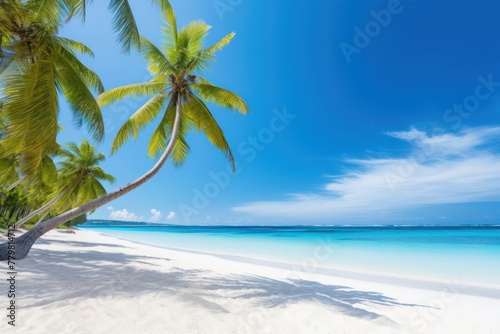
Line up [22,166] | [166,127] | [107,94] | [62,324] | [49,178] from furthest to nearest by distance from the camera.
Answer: [49,178] < [166,127] < [107,94] < [22,166] < [62,324]

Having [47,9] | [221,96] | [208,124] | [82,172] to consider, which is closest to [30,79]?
[47,9]

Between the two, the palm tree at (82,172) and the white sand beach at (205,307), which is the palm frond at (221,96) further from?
the palm tree at (82,172)

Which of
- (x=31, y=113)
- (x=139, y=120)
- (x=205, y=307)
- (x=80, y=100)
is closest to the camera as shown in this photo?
(x=205, y=307)

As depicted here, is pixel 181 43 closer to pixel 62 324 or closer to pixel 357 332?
pixel 62 324

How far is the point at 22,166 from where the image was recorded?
494 cm

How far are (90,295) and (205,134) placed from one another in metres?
6.39

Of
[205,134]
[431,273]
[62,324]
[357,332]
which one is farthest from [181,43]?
[431,273]

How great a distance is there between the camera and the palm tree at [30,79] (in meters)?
4.69

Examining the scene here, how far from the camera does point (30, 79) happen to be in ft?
16.2

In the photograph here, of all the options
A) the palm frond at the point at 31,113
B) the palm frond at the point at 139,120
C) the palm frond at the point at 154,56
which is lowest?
the palm frond at the point at 31,113

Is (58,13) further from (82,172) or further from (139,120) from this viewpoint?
(82,172)

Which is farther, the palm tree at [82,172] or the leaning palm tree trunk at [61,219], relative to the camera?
the palm tree at [82,172]

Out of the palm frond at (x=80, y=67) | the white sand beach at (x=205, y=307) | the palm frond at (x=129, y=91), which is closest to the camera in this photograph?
the white sand beach at (x=205, y=307)

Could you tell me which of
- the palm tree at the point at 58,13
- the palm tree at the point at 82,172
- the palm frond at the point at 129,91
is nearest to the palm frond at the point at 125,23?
the palm tree at the point at 58,13
